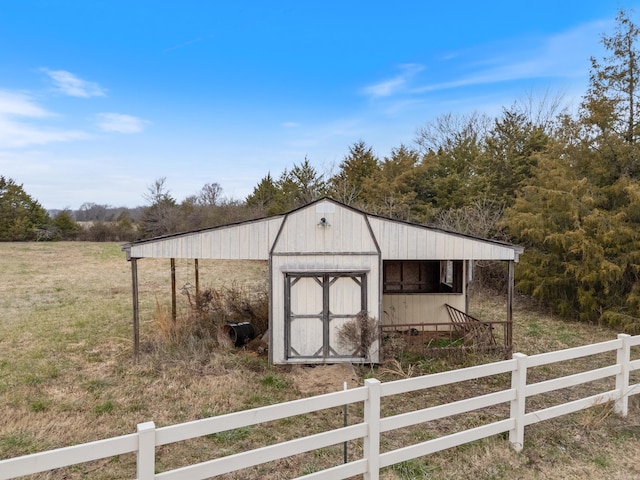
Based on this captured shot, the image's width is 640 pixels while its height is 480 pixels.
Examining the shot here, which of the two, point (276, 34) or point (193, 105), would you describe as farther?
point (193, 105)

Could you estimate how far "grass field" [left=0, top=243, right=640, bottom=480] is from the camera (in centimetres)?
399

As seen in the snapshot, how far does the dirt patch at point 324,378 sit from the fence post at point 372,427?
10.2 feet

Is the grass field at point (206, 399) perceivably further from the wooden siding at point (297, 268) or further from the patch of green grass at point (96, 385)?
the wooden siding at point (297, 268)

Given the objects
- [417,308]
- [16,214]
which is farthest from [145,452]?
[16,214]

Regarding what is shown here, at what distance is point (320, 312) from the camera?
24.9 feet

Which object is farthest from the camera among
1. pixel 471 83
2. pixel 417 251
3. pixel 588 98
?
pixel 471 83

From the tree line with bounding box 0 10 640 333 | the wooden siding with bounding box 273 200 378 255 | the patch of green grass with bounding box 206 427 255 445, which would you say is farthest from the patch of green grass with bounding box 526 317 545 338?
the patch of green grass with bounding box 206 427 255 445

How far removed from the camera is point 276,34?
15.2m

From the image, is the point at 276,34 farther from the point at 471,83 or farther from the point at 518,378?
the point at 518,378

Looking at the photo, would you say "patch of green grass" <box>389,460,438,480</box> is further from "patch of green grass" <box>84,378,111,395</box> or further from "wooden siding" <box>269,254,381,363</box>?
"patch of green grass" <box>84,378,111,395</box>

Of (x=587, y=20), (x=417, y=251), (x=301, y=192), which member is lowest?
(x=417, y=251)

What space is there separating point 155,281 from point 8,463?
18017 millimetres

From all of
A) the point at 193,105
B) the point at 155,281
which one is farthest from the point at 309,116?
the point at 155,281

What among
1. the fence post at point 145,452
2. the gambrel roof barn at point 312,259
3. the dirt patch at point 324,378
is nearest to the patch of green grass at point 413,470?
the fence post at point 145,452
